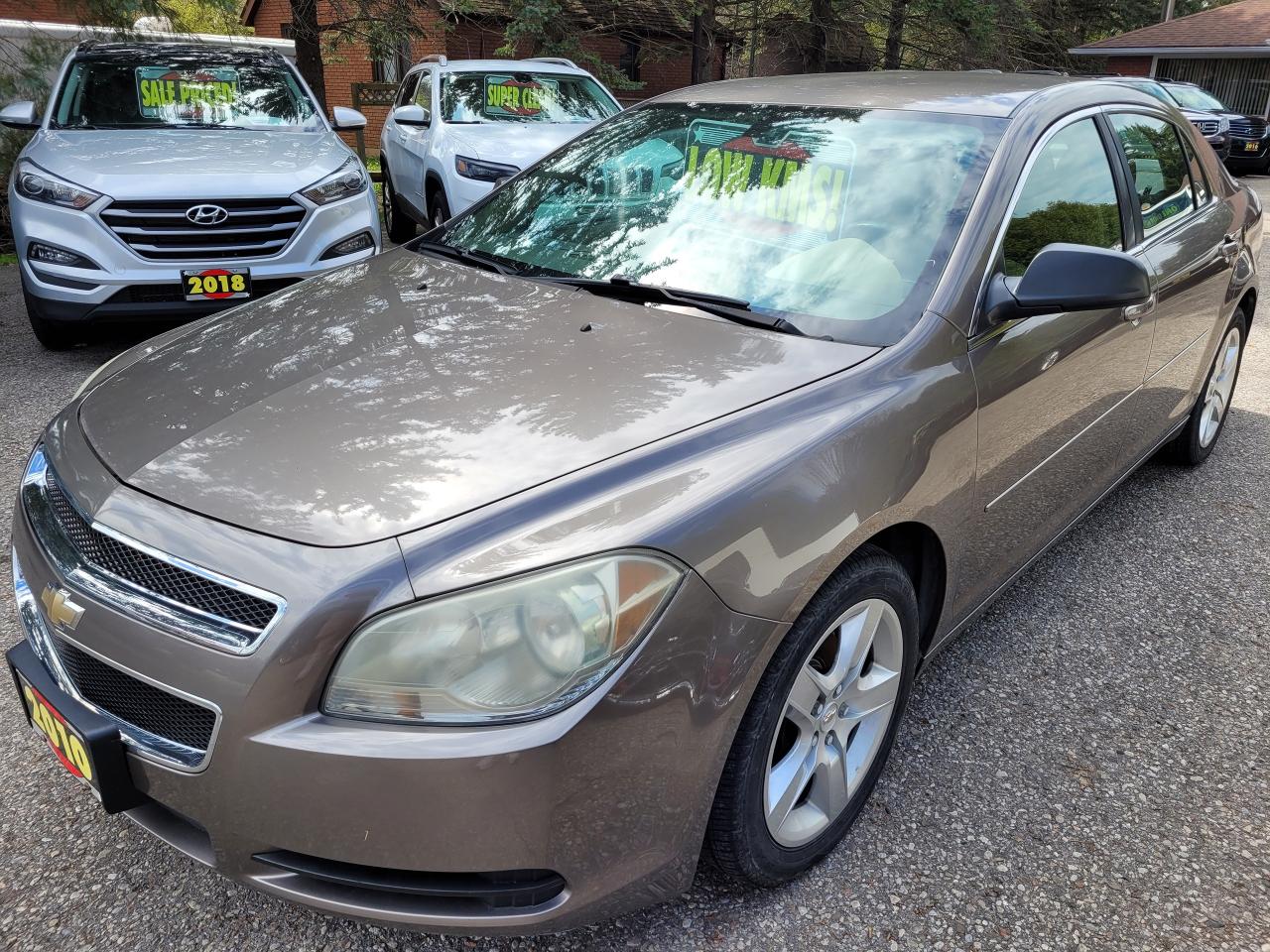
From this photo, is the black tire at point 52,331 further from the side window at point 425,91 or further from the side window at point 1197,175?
the side window at point 1197,175

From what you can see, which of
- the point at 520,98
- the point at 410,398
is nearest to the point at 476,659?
the point at 410,398

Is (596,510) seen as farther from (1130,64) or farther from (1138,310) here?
(1130,64)

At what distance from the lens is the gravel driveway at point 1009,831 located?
2010 millimetres

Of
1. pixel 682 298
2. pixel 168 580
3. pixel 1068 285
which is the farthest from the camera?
pixel 682 298

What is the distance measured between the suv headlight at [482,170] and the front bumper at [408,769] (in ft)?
21.8

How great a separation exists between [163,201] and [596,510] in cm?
463

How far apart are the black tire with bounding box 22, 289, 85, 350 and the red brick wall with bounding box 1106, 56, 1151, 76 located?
3193 centimetres

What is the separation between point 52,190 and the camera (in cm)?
529

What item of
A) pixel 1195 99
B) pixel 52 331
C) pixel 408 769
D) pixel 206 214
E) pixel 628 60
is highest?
pixel 628 60

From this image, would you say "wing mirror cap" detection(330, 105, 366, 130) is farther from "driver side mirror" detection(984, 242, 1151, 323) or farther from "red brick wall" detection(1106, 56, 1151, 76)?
"red brick wall" detection(1106, 56, 1151, 76)

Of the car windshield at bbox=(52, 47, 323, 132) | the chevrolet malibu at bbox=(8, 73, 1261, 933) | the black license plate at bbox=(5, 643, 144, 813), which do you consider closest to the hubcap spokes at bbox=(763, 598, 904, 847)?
the chevrolet malibu at bbox=(8, 73, 1261, 933)

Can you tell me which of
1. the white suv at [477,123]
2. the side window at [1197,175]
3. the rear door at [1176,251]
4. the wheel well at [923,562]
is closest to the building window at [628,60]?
the white suv at [477,123]

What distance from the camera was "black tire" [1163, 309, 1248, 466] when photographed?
418 cm

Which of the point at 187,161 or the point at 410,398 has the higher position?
the point at 187,161
